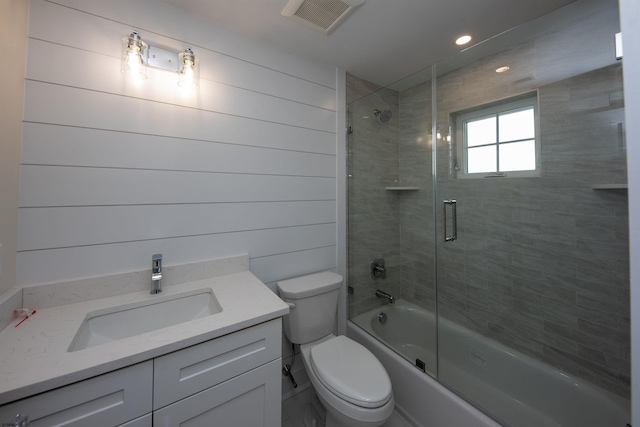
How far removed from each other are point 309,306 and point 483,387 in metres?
1.19

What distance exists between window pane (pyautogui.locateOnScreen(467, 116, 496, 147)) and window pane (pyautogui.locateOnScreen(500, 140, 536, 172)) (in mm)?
110

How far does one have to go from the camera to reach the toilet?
1.08m

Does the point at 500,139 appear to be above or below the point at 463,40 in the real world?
below

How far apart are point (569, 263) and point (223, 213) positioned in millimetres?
2068

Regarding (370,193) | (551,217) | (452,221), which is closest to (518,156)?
(551,217)

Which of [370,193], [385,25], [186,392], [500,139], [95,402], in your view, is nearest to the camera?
[95,402]

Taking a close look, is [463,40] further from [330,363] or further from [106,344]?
[106,344]

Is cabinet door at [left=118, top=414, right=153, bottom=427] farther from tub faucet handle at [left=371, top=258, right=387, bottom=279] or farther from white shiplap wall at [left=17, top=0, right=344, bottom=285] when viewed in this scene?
tub faucet handle at [left=371, top=258, right=387, bottom=279]

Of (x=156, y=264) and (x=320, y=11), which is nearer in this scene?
(x=156, y=264)

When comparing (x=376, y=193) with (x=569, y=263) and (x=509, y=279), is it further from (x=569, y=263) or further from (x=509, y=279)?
(x=569, y=263)

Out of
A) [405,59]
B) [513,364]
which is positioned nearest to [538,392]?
[513,364]

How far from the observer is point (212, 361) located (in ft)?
2.82

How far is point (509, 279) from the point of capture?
5.38 feet

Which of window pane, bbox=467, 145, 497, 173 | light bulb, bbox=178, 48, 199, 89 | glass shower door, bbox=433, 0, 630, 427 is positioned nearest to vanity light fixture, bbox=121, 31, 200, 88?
light bulb, bbox=178, 48, 199, 89
